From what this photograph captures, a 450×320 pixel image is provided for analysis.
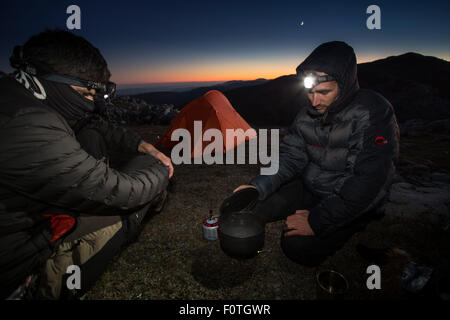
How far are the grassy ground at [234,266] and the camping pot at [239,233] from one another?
0.41 m

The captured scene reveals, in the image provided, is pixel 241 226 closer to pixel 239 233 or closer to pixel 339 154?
pixel 239 233

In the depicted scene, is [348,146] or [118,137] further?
[118,137]

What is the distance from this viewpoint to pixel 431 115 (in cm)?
2606

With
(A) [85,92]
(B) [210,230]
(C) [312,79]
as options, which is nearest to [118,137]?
(A) [85,92]

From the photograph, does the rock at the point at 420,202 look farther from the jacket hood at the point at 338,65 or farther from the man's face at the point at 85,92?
the man's face at the point at 85,92

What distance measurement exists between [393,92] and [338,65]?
39.6 m

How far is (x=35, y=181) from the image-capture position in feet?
5.15

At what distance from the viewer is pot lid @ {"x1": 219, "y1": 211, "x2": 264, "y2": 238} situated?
2750 mm

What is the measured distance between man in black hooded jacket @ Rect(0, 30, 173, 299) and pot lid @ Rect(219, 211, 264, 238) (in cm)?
97

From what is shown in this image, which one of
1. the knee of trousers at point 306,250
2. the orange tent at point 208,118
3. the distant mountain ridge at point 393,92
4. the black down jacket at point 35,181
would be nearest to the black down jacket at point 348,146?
the knee of trousers at point 306,250

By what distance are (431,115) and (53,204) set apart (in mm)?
35783
